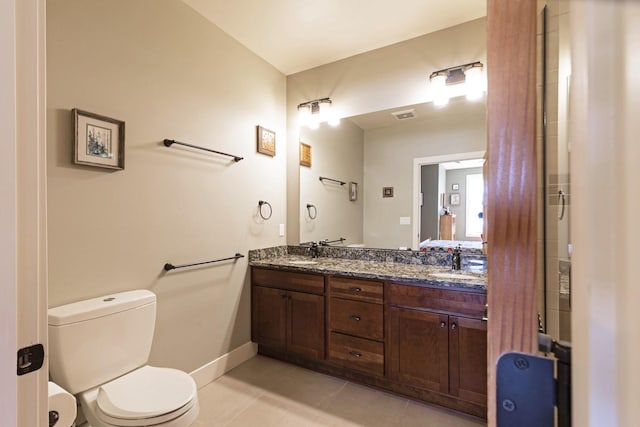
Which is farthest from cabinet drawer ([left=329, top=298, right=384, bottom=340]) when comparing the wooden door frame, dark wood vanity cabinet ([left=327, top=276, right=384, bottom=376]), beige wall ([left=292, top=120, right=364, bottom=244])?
the wooden door frame

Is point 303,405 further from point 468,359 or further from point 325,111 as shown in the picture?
point 325,111

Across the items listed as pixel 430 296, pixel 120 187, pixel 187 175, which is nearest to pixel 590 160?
pixel 430 296

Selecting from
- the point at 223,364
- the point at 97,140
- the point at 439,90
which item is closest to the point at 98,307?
the point at 97,140

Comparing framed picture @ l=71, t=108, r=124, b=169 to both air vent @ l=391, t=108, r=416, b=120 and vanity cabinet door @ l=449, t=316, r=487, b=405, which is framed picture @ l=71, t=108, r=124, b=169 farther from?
vanity cabinet door @ l=449, t=316, r=487, b=405

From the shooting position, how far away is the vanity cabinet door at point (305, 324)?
233 cm

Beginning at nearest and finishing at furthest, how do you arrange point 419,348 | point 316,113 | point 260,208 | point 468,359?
point 468,359, point 419,348, point 260,208, point 316,113

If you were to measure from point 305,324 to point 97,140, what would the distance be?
1843mm

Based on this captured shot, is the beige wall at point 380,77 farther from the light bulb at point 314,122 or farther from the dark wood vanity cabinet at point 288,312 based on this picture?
the dark wood vanity cabinet at point 288,312

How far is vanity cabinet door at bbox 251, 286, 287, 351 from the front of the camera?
8.25ft

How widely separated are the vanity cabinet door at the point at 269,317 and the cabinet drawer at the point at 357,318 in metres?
0.47

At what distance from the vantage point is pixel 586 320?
0.26 metres

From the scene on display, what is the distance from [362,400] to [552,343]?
6.76 ft

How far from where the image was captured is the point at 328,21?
7.39 ft

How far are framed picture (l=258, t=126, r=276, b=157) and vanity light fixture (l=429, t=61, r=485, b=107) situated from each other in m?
1.45
